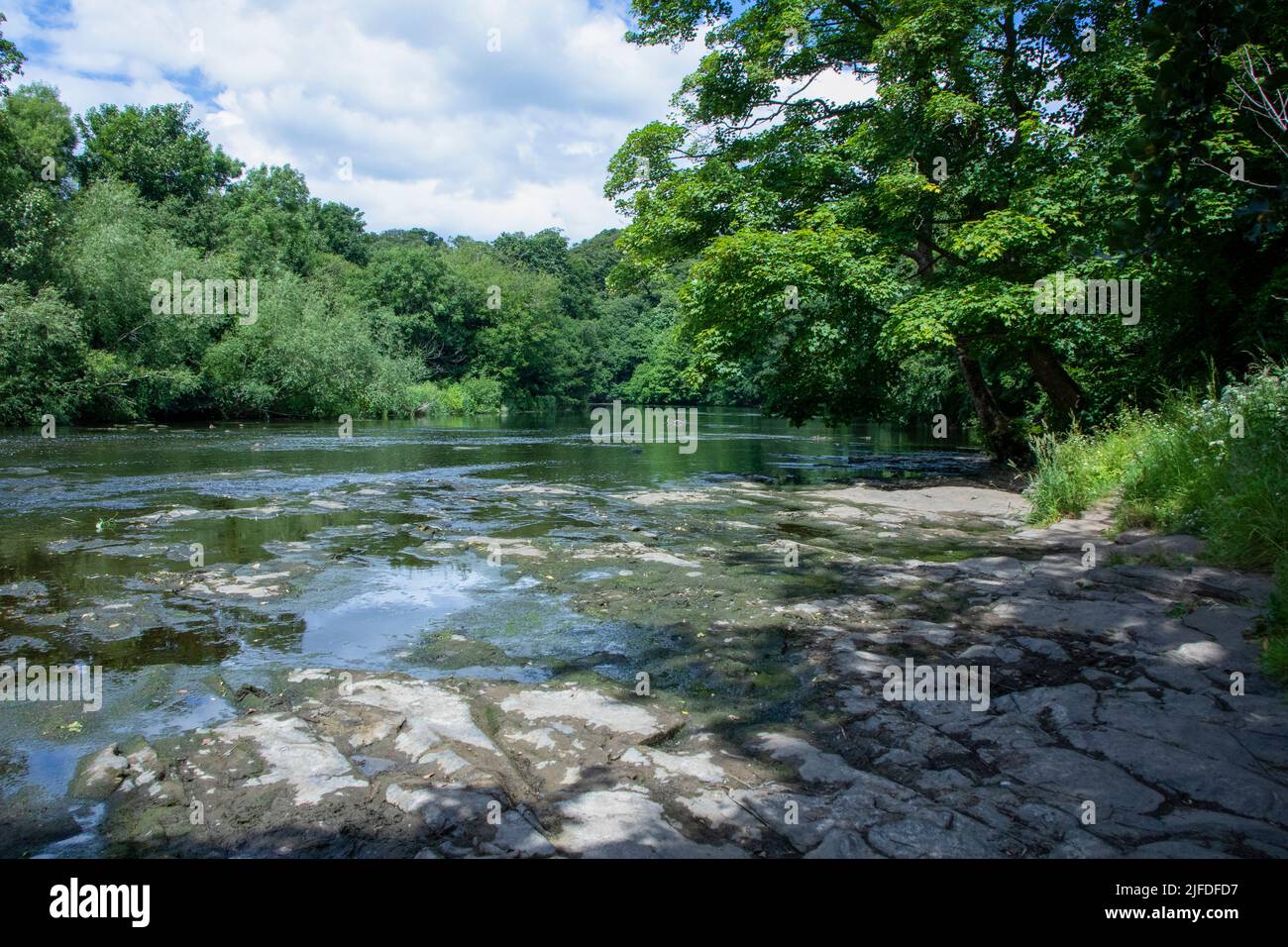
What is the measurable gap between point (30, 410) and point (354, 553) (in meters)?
24.2

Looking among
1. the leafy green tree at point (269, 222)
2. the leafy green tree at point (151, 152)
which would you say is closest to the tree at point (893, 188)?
the leafy green tree at point (269, 222)

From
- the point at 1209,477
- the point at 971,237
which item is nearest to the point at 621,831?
the point at 1209,477

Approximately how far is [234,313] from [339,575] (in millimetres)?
32507

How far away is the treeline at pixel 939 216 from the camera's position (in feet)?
41.2

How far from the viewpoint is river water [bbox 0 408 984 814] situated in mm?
4602

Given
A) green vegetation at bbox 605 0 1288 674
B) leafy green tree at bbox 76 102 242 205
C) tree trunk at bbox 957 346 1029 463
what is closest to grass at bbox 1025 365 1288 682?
green vegetation at bbox 605 0 1288 674

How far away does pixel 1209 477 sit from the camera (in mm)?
7586

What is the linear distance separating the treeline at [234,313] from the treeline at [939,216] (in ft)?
8.20

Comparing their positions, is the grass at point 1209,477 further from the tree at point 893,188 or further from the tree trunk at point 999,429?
the tree trunk at point 999,429

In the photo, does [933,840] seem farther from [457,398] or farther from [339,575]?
[457,398]

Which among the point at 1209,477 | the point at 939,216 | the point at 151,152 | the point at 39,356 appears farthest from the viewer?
the point at 151,152

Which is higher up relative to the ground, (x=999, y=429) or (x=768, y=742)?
(x=999, y=429)

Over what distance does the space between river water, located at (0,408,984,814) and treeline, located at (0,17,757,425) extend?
5799 millimetres

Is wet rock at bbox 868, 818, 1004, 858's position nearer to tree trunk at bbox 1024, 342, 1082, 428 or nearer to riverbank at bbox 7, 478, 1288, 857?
riverbank at bbox 7, 478, 1288, 857
